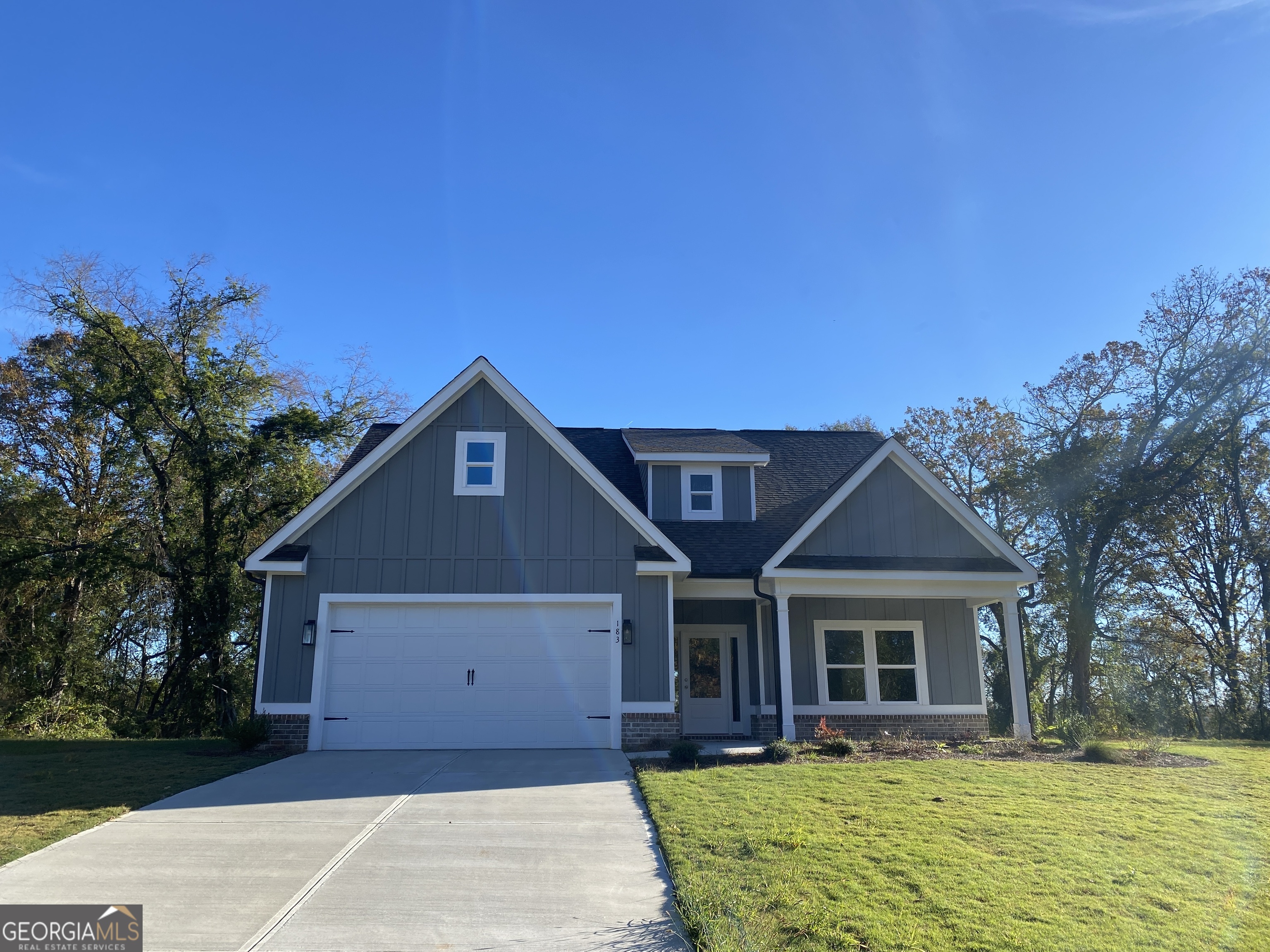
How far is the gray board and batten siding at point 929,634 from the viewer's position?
15.5m

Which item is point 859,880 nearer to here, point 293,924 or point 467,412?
point 293,924

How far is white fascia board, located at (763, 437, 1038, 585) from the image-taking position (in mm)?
14109

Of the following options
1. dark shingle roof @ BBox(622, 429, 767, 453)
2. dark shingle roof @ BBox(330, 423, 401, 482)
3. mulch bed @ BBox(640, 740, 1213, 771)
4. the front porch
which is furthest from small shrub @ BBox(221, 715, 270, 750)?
dark shingle roof @ BBox(622, 429, 767, 453)

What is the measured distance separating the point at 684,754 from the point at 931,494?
7039 mm

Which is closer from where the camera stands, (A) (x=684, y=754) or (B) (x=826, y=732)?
(A) (x=684, y=754)

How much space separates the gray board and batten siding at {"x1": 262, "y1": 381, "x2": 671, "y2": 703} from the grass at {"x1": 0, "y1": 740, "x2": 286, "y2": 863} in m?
1.83

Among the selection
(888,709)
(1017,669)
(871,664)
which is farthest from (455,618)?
(1017,669)

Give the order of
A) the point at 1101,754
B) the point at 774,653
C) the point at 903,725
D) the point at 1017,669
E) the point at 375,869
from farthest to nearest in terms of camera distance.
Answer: the point at 774,653 < the point at 903,725 < the point at 1017,669 < the point at 1101,754 < the point at 375,869

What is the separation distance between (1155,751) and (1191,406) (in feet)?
50.4

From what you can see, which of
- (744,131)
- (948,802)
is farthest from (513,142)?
(948,802)

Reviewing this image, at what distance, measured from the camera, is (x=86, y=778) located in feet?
32.2

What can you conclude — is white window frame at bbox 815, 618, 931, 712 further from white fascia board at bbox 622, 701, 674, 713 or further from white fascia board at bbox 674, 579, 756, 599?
white fascia board at bbox 622, 701, 674, 713

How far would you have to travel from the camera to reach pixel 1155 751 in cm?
1206

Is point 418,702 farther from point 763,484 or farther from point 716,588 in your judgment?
point 763,484
